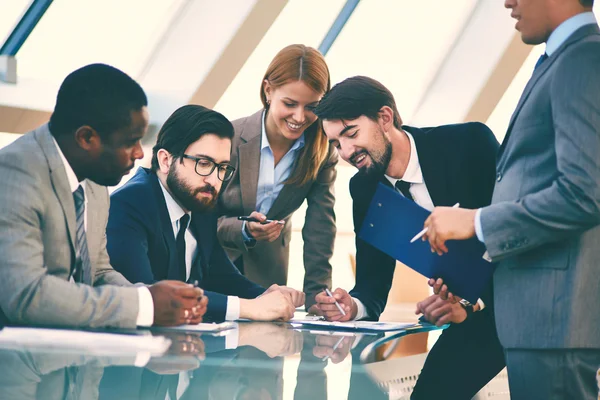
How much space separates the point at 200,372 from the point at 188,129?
154 cm

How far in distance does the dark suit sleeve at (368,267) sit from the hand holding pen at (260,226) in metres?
0.41

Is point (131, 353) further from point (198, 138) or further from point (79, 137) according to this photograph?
point (198, 138)

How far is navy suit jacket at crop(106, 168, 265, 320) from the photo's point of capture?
2666mm

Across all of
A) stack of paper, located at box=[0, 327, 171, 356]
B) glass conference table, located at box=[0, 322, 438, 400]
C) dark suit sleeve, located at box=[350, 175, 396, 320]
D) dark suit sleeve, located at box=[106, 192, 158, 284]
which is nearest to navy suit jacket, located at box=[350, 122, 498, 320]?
dark suit sleeve, located at box=[350, 175, 396, 320]

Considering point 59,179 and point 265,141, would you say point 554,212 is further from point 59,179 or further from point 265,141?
point 265,141

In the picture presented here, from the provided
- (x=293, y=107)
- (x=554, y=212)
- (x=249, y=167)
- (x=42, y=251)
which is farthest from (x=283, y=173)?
(x=554, y=212)

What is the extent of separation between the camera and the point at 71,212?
6.77 feet

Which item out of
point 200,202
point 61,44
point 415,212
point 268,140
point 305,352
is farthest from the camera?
point 61,44

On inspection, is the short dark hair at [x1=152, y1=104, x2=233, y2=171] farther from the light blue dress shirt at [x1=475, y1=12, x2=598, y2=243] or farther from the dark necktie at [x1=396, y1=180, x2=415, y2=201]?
the light blue dress shirt at [x1=475, y1=12, x2=598, y2=243]

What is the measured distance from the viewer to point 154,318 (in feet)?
6.81

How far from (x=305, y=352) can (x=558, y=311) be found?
0.60m

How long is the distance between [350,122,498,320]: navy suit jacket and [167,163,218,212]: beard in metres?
0.54


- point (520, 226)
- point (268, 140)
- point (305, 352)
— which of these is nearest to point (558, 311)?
point (520, 226)

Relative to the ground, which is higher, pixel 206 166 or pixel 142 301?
pixel 206 166
